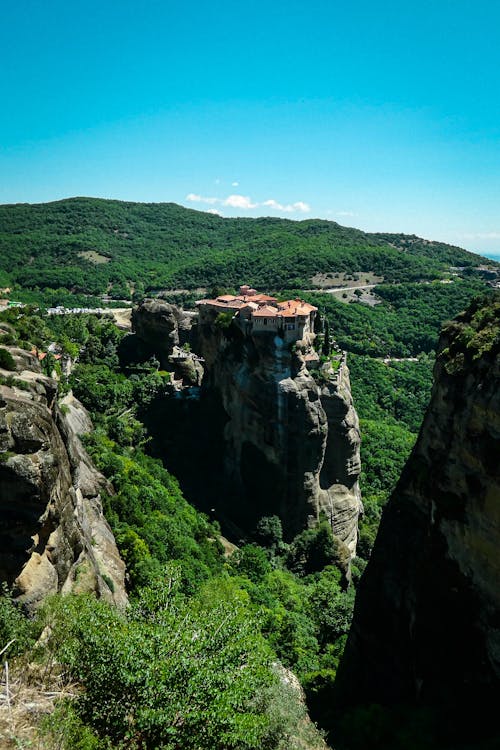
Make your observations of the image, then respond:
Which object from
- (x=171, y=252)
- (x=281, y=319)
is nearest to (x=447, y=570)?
(x=281, y=319)

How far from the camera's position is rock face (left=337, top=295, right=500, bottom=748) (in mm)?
17750

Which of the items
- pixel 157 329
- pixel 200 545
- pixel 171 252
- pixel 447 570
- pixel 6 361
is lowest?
pixel 200 545

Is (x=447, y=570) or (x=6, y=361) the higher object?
(x=6, y=361)

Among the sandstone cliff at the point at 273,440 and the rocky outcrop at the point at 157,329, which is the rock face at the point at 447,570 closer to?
the sandstone cliff at the point at 273,440

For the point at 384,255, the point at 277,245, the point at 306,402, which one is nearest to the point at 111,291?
the point at 277,245

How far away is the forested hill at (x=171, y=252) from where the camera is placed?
116625mm

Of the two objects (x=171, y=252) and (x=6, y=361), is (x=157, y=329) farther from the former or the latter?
(x=171, y=252)

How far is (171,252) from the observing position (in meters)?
161

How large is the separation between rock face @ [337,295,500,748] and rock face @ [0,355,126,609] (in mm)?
13161

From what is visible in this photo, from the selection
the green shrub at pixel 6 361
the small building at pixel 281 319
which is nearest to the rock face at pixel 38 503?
the green shrub at pixel 6 361

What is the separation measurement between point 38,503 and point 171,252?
6011 inches

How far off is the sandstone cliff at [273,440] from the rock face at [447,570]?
20.0 metres

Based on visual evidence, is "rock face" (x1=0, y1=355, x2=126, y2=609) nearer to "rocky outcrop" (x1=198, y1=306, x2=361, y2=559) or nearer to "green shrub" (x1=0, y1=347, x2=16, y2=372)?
"green shrub" (x1=0, y1=347, x2=16, y2=372)

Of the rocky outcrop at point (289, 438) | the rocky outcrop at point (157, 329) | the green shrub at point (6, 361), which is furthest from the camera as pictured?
the rocky outcrop at point (157, 329)
